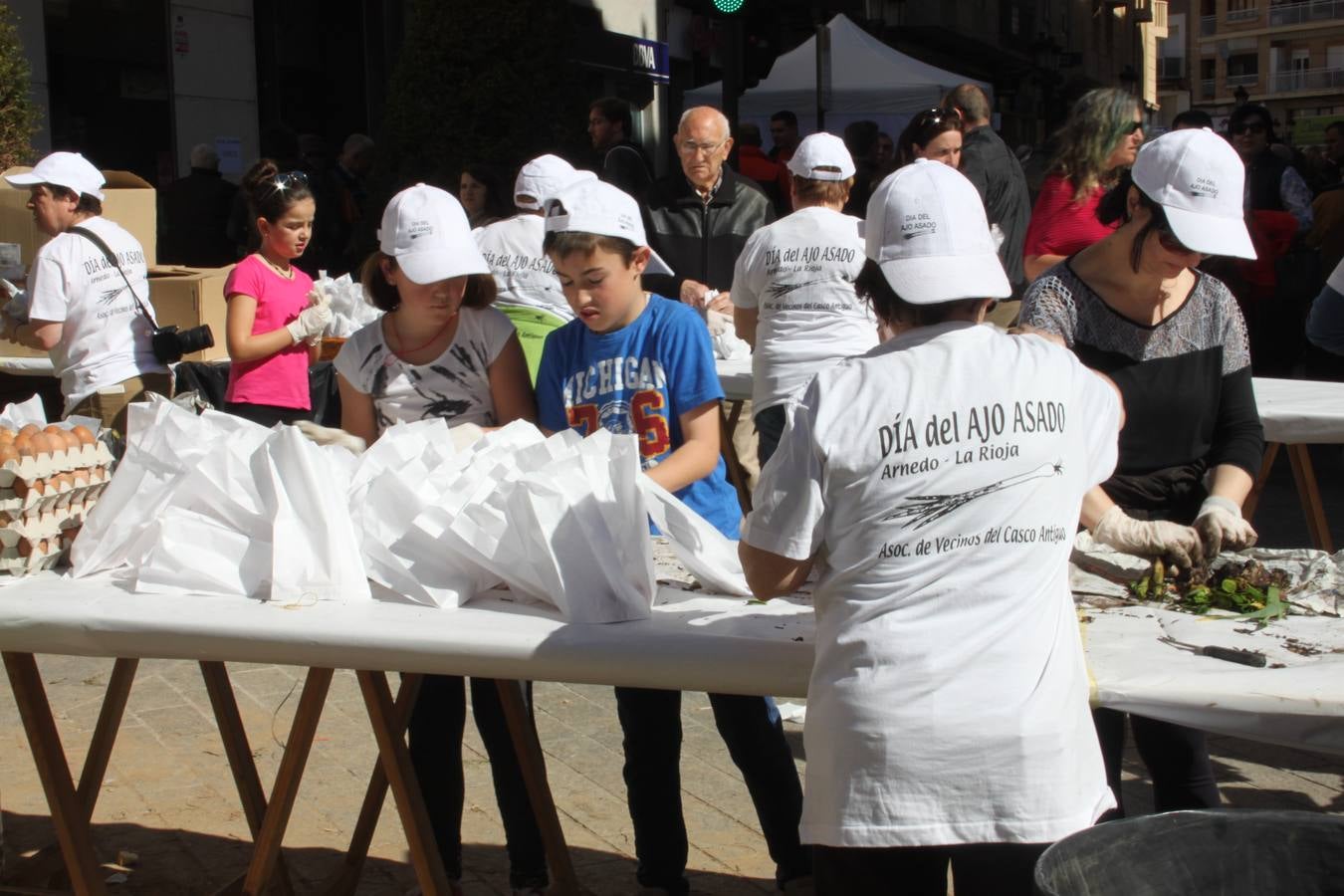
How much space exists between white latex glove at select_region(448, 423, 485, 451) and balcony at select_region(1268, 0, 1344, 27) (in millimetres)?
78107

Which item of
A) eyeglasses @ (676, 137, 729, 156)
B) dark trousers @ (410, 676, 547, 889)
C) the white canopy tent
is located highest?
the white canopy tent

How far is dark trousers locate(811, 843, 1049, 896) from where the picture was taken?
80.3 inches

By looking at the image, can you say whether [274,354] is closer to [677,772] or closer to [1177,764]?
[677,772]

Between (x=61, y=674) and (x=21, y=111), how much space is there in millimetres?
4258

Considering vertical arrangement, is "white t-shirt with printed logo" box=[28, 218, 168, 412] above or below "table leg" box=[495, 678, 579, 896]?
above

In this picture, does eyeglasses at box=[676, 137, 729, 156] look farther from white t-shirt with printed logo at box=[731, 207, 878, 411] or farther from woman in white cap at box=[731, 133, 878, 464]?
white t-shirt with printed logo at box=[731, 207, 878, 411]

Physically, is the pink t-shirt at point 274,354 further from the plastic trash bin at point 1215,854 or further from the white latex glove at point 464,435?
the plastic trash bin at point 1215,854

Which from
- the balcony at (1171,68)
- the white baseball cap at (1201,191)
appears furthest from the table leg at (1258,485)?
the balcony at (1171,68)

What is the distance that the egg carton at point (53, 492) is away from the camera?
9.05 ft

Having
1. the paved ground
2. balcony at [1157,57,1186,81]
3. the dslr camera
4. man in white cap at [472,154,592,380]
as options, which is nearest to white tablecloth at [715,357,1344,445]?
the paved ground

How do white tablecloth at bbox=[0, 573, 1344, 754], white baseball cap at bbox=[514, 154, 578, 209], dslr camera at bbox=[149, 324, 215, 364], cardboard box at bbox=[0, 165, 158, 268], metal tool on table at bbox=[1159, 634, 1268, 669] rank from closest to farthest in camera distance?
white tablecloth at bbox=[0, 573, 1344, 754]
metal tool on table at bbox=[1159, 634, 1268, 669]
dslr camera at bbox=[149, 324, 215, 364]
white baseball cap at bbox=[514, 154, 578, 209]
cardboard box at bbox=[0, 165, 158, 268]

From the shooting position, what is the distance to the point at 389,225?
3.27 meters

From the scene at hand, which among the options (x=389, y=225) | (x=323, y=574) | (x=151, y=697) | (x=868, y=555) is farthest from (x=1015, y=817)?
(x=151, y=697)

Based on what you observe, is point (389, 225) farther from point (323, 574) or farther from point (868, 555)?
point (868, 555)
